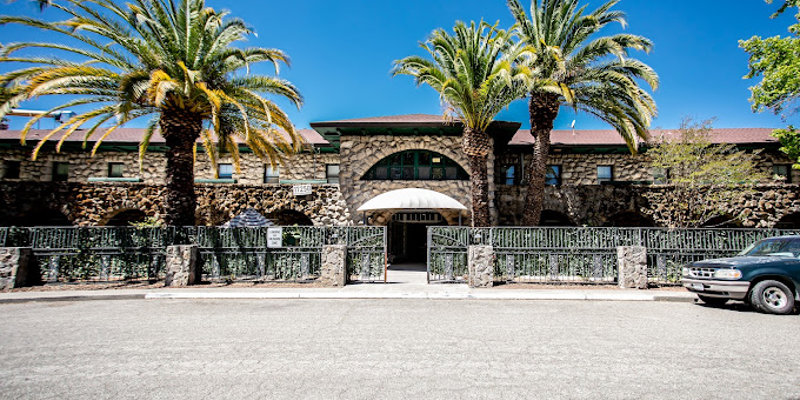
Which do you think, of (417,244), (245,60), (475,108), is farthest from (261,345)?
(417,244)

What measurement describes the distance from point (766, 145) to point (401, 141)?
62.1 feet

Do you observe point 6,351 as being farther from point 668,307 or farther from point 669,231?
point 669,231

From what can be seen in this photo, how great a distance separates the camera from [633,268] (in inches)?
479

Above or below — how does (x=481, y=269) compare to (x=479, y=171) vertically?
below

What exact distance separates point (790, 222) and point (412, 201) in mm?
19349

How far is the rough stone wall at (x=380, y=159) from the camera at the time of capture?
1922cm

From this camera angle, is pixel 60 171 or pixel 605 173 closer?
pixel 605 173

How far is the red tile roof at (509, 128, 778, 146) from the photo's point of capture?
21156mm

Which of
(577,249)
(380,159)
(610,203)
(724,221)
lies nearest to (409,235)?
(380,159)

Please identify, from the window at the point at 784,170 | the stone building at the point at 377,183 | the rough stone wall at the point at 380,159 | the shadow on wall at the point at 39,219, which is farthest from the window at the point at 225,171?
the window at the point at 784,170

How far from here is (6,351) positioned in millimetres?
5777

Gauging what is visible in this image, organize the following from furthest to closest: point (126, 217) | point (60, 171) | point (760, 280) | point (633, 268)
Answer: point (60, 171), point (126, 217), point (633, 268), point (760, 280)

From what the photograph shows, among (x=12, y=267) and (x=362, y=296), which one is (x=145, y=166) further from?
(x=362, y=296)

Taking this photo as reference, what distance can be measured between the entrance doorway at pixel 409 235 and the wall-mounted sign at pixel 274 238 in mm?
8761
